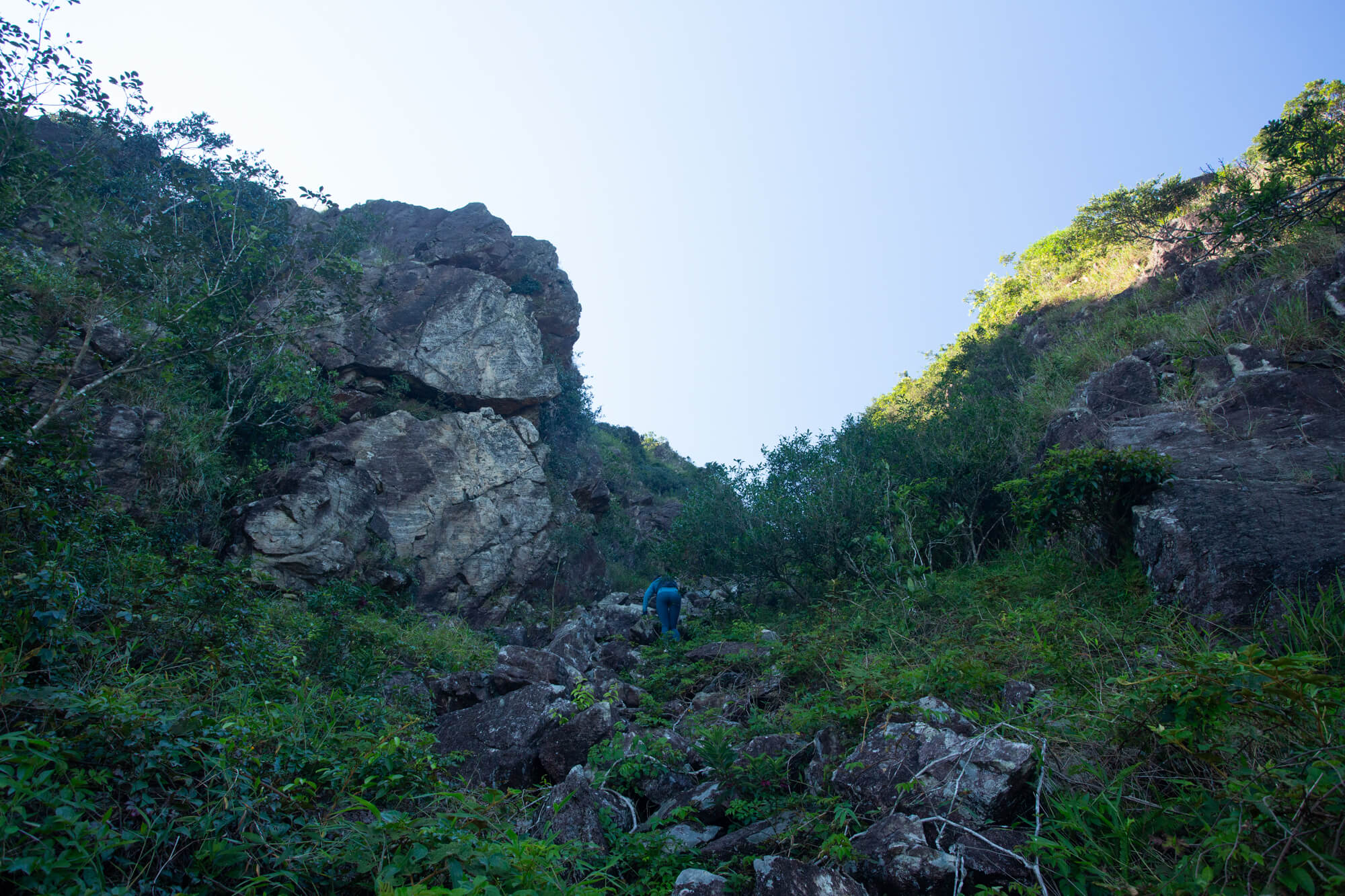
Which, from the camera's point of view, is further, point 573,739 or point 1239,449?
point 1239,449

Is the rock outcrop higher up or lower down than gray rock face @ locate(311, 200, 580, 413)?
lower down

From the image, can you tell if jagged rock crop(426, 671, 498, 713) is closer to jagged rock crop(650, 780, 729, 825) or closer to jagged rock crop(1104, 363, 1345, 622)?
jagged rock crop(650, 780, 729, 825)

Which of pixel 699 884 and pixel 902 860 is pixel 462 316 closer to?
pixel 699 884

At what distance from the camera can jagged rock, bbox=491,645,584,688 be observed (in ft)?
22.8

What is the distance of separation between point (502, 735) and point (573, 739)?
79cm

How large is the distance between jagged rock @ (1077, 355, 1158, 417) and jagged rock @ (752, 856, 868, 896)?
9.20 m

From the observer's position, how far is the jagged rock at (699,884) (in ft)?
10.0

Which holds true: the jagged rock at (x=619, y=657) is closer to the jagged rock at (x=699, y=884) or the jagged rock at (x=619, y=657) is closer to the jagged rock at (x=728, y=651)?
the jagged rock at (x=728, y=651)

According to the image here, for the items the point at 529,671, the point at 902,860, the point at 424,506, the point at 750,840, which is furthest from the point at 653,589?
the point at 902,860

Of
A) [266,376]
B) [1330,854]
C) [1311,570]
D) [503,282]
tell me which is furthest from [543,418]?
[1330,854]

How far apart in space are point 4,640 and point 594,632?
347 inches

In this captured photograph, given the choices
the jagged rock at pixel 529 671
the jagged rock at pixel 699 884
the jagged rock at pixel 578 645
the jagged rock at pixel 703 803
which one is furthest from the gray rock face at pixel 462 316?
the jagged rock at pixel 699 884

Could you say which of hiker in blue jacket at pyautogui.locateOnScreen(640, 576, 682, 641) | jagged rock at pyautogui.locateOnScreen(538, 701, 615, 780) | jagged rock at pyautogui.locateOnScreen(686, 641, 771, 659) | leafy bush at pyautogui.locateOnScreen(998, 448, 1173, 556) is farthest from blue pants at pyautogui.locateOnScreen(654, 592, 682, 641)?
leafy bush at pyautogui.locateOnScreen(998, 448, 1173, 556)

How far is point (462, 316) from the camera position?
56.8 ft
